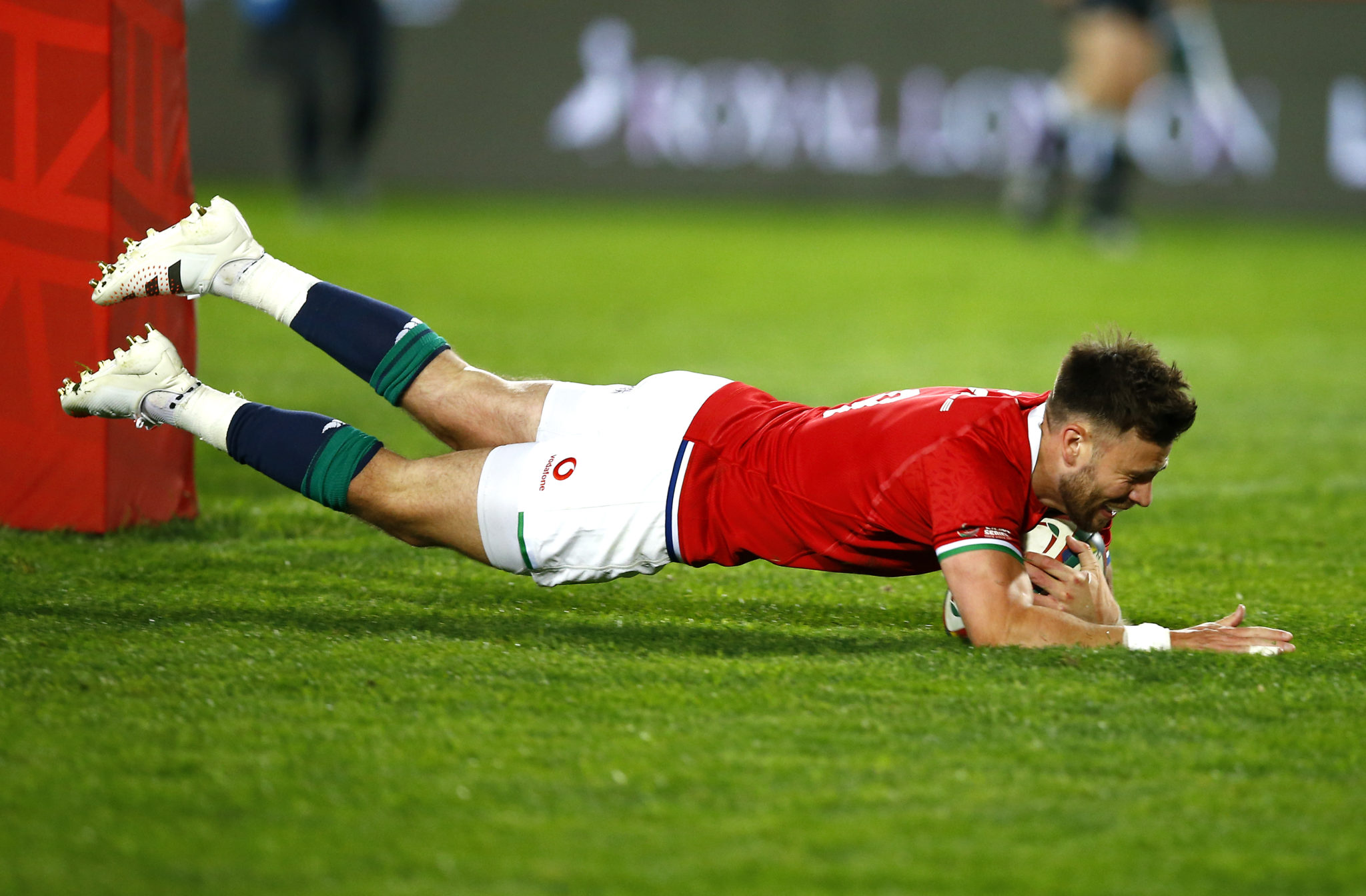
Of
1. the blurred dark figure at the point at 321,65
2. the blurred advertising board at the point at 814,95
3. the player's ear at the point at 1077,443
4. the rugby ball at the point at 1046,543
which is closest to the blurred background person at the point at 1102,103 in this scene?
the blurred advertising board at the point at 814,95

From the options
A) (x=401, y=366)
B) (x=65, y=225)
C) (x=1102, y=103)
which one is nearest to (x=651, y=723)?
(x=401, y=366)

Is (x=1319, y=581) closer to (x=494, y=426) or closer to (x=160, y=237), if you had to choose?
(x=494, y=426)

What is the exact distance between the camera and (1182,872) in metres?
2.24

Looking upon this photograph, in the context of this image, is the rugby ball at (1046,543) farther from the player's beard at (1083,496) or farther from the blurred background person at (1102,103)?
the blurred background person at (1102,103)

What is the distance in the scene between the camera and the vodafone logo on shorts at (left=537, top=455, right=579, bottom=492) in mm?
3389

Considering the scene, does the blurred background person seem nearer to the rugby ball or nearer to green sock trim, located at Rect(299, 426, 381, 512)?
the rugby ball

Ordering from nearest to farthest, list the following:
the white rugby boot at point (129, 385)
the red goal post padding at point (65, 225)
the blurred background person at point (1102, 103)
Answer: the white rugby boot at point (129, 385)
the red goal post padding at point (65, 225)
the blurred background person at point (1102, 103)

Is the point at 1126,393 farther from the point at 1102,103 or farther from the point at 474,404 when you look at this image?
the point at 1102,103

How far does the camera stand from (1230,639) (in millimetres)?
3188

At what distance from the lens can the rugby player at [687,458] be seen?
3139 millimetres

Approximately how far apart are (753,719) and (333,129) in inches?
559

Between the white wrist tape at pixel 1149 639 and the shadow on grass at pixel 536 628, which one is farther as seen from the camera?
the shadow on grass at pixel 536 628

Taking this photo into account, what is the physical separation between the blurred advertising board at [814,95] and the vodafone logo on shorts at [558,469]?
14.3m

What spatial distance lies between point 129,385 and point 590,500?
112 centimetres
